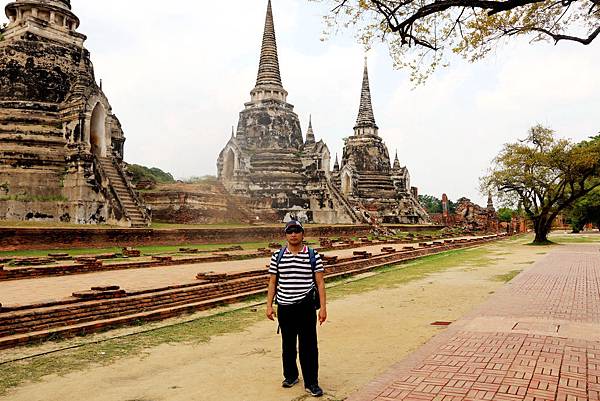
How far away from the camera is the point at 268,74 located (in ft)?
120

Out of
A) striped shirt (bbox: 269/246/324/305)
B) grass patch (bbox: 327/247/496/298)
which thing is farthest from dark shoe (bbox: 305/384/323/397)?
grass patch (bbox: 327/247/496/298)

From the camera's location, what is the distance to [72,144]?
21375 millimetres

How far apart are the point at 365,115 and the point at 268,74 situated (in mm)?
12715

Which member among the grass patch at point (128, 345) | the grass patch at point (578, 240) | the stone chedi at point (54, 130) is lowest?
the grass patch at point (128, 345)

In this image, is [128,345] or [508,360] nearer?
[508,360]

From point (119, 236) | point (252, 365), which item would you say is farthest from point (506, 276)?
point (119, 236)

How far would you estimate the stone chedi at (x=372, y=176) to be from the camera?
4250cm

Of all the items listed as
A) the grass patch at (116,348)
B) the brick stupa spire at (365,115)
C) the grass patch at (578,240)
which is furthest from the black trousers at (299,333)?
the brick stupa spire at (365,115)

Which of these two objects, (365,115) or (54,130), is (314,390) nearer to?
(54,130)

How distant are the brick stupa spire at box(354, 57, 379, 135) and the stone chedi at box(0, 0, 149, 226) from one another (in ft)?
86.9

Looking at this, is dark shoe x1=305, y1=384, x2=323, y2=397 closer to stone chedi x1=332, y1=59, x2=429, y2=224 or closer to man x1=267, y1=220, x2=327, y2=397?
man x1=267, y1=220, x2=327, y2=397

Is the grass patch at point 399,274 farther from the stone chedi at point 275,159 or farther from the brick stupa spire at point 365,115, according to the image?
the brick stupa spire at point 365,115

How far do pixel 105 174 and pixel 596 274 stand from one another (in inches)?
715

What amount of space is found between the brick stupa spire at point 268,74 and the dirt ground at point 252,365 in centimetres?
2916
